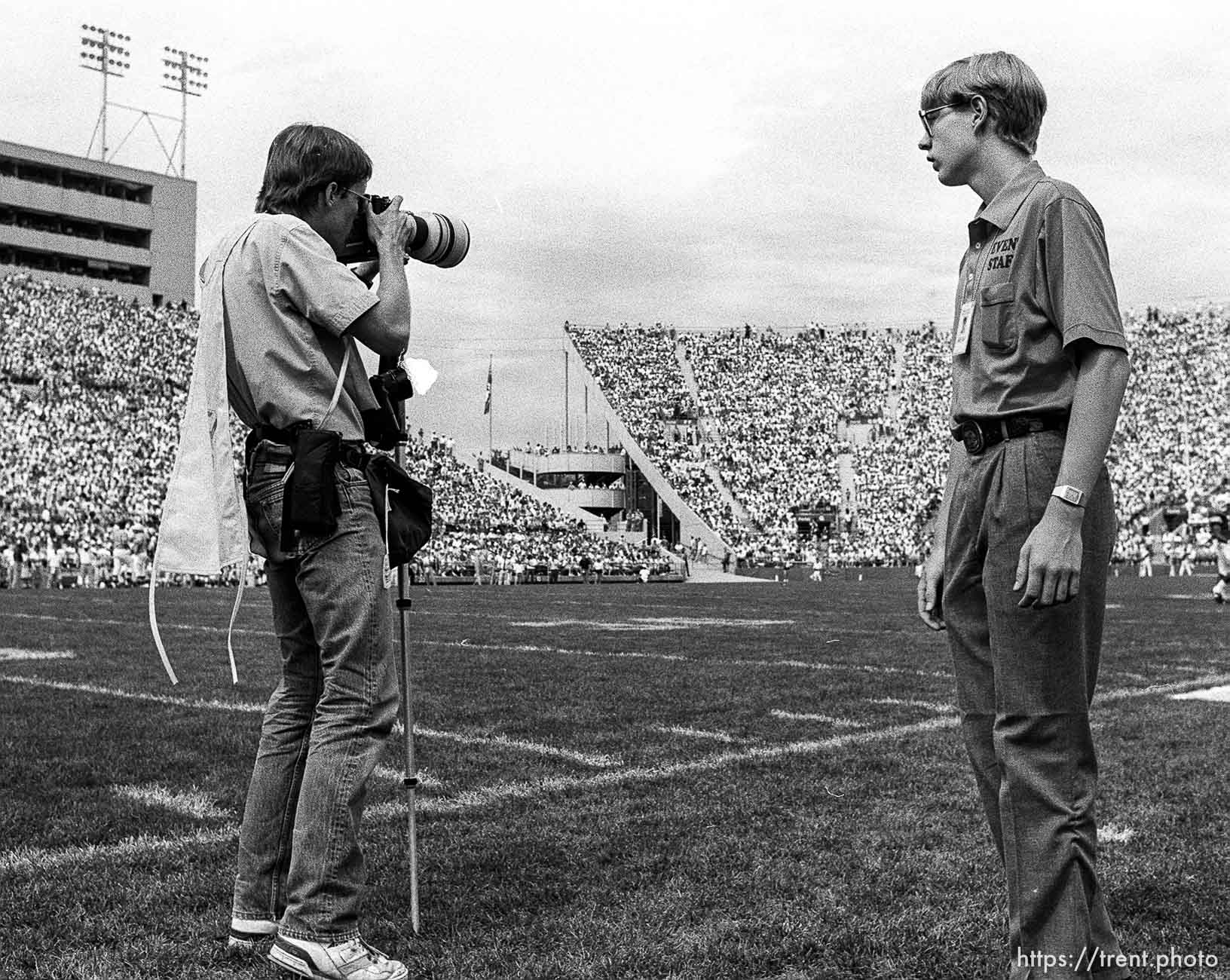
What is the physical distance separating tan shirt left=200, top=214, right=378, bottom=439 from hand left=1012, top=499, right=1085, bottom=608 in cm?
169

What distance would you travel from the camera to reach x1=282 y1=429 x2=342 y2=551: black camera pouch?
10.1ft

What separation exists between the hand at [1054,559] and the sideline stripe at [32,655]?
1027cm

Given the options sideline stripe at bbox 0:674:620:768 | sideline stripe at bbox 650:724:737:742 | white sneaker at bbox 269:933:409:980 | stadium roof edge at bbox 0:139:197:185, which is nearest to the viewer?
white sneaker at bbox 269:933:409:980

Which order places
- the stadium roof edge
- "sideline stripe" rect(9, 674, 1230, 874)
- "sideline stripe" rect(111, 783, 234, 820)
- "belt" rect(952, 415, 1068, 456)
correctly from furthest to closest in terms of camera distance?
the stadium roof edge → "sideline stripe" rect(111, 783, 234, 820) → "sideline stripe" rect(9, 674, 1230, 874) → "belt" rect(952, 415, 1068, 456)

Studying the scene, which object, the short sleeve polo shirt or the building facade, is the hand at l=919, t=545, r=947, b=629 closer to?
the short sleeve polo shirt

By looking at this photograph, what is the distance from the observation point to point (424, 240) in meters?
3.43

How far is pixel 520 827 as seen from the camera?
4.73 meters

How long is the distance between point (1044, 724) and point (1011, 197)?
118 centimetres

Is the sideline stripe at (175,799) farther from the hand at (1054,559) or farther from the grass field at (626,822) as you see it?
the hand at (1054,559)

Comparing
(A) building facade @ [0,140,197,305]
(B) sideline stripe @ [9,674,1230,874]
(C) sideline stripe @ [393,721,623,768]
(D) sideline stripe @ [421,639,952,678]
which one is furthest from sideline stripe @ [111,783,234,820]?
(A) building facade @ [0,140,197,305]

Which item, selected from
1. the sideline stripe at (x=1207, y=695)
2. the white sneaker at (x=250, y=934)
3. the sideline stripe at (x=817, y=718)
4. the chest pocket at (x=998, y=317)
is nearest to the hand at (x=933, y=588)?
the chest pocket at (x=998, y=317)

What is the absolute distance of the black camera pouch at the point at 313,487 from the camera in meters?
3.08

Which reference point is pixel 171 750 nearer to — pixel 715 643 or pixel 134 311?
pixel 715 643

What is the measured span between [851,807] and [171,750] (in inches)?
135
